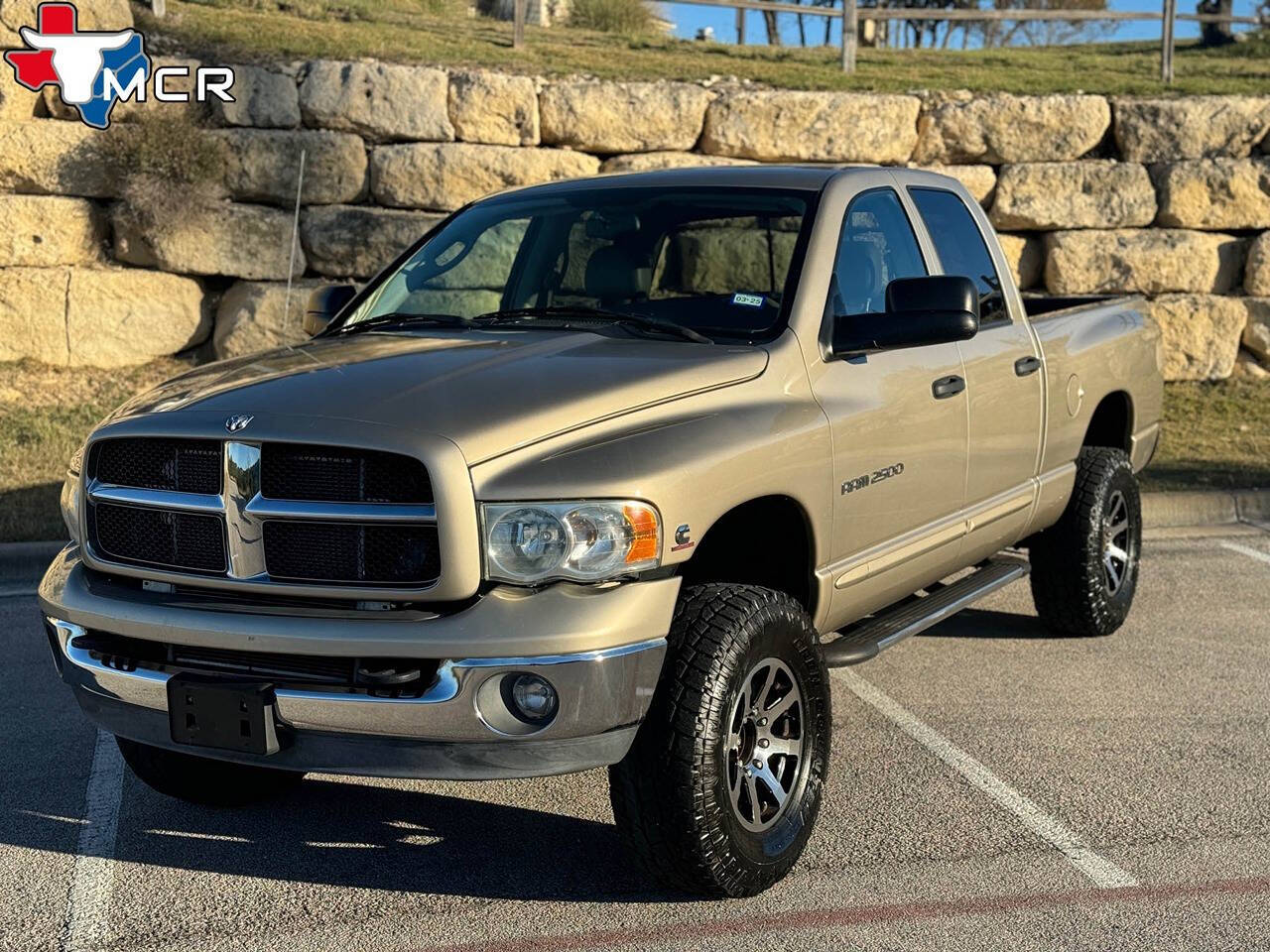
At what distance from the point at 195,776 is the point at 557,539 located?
68.5 inches

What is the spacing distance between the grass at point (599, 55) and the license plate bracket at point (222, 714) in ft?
35.4

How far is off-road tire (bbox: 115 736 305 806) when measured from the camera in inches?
175

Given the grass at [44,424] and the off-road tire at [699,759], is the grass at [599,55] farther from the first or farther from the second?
the off-road tire at [699,759]

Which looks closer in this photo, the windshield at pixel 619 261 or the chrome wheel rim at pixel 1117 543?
the windshield at pixel 619 261

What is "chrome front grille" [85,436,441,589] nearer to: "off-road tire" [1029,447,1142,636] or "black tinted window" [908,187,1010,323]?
"black tinted window" [908,187,1010,323]

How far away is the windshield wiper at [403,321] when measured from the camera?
475 centimetres

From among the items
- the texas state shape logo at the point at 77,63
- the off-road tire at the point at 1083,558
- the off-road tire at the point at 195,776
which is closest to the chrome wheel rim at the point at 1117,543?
the off-road tire at the point at 1083,558

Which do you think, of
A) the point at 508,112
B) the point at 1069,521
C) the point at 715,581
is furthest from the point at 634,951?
the point at 508,112

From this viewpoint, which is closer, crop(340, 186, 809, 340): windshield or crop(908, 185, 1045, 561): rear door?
crop(340, 186, 809, 340): windshield

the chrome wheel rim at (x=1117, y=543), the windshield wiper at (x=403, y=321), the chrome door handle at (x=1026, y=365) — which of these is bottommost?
the chrome wheel rim at (x=1117, y=543)

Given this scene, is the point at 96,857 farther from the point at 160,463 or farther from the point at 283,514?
the point at 283,514

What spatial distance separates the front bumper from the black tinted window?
249 cm

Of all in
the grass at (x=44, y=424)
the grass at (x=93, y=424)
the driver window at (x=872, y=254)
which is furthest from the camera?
the grass at (x=93, y=424)

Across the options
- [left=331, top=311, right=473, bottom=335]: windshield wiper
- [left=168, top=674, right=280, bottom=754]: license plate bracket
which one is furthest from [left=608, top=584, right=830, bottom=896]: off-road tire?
[left=331, top=311, right=473, bottom=335]: windshield wiper
